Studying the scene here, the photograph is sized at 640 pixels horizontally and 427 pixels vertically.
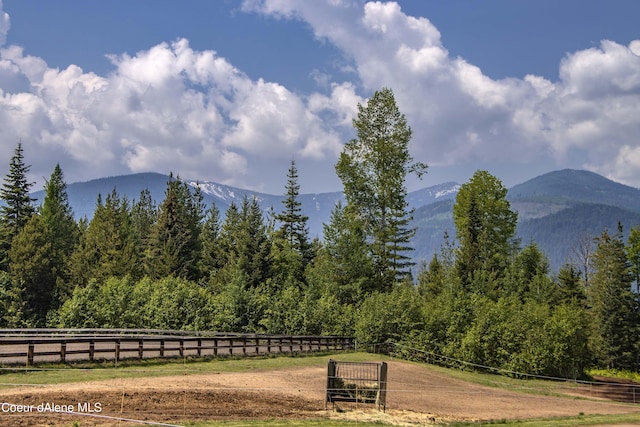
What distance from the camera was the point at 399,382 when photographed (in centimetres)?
3198

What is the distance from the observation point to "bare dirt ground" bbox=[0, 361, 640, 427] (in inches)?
621

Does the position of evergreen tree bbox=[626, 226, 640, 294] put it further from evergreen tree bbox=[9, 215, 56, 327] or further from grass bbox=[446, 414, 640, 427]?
evergreen tree bbox=[9, 215, 56, 327]

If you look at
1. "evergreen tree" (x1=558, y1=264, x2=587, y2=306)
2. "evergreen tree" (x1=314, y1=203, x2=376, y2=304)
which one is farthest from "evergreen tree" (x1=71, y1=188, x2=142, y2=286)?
"evergreen tree" (x1=558, y1=264, x2=587, y2=306)

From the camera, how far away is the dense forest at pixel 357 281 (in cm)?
4919

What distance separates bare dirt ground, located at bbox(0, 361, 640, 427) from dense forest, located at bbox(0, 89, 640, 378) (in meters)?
14.8

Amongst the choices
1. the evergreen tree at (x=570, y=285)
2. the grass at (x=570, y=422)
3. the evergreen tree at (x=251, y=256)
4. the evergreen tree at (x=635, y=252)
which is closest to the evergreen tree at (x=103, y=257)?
the evergreen tree at (x=251, y=256)

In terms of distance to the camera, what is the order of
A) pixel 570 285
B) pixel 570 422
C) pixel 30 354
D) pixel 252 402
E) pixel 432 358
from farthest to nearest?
pixel 570 285 < pixel 432 358 < pixel 30 354 < pixel 570 422 < pixel 252 402

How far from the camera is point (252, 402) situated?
2031 cm

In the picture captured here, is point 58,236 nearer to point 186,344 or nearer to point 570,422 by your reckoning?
point 186,344

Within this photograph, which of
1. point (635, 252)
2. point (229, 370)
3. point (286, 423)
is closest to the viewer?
point (286, 423)

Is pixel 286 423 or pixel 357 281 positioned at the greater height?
pixel 357 281

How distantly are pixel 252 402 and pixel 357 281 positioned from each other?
37.8 m

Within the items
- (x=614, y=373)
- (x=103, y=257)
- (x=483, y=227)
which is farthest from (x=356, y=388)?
(x=614, y=373)

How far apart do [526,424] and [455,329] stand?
28133mm
